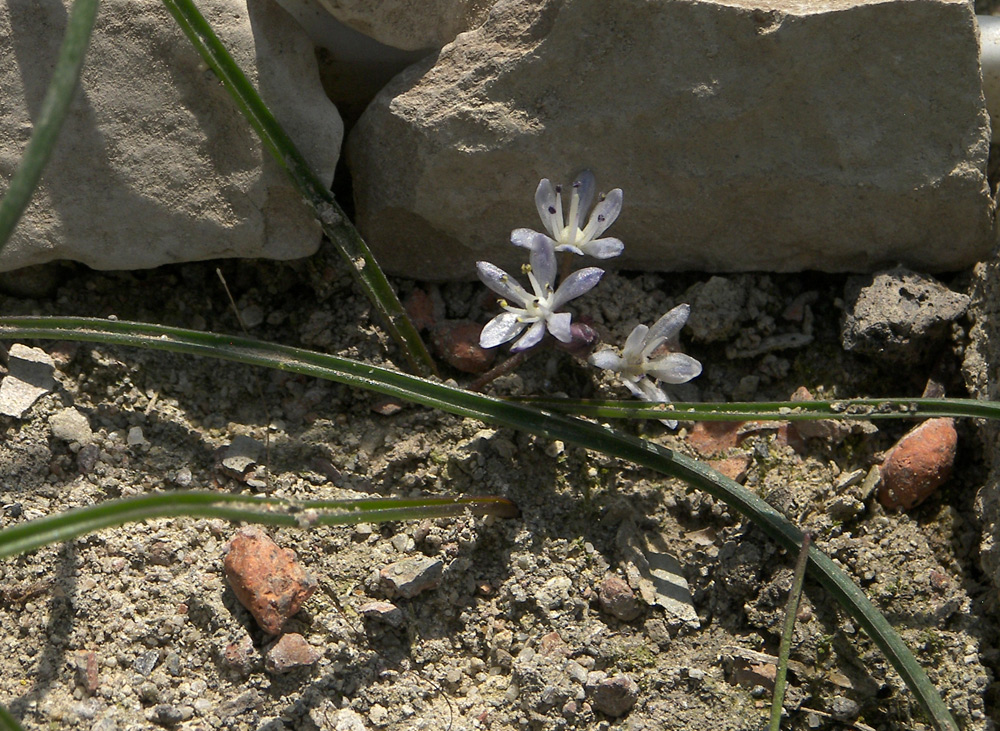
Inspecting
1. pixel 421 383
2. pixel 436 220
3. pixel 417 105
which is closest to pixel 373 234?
pixel 436 220

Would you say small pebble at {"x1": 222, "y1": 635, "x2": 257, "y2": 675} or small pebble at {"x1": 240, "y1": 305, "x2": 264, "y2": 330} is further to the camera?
small pebble at {"x1": 240, "y1": 305, "x2": 264, "y2": 330}

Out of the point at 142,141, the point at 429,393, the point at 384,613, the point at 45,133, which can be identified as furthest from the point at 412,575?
the point at 142,141

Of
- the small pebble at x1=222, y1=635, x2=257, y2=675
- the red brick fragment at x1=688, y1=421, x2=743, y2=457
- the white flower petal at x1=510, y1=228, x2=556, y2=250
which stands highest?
the white flower petal at x1=510, y1=228, x2=556, y2=250

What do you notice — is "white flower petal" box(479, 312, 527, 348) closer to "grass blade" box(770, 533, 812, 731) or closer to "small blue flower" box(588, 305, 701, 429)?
"small blue flower" box(588, 305, 701, 429)

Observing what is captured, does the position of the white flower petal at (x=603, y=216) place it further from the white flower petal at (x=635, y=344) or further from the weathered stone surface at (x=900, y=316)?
the weathered stone surface at (x=900, y=316)

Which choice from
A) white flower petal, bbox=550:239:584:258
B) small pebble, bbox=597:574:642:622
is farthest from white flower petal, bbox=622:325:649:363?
small pebble, bbox=597:574:642:622
